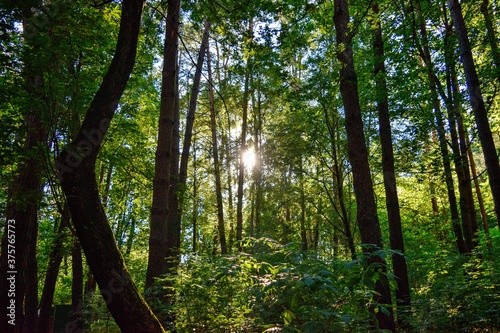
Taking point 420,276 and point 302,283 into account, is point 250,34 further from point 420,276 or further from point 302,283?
point 420,276

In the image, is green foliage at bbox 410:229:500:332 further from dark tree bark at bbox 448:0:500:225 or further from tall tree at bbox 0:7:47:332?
tall tree at bbox 0:7:47:332

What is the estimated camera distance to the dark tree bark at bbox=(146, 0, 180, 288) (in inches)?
236

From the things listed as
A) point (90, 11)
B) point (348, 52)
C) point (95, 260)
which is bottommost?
point (95, 260)

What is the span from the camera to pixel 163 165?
6.29m

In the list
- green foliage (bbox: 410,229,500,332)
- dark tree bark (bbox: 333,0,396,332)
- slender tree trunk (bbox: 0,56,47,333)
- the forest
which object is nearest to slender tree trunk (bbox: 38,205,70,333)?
the forest

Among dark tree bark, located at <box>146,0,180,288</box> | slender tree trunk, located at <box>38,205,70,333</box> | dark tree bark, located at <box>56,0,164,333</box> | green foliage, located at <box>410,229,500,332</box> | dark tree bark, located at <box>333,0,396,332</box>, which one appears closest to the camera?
dark tree bark, located at <box>56,0,164,333</box>

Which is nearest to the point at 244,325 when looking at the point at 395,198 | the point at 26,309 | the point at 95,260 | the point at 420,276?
the point at 95,260

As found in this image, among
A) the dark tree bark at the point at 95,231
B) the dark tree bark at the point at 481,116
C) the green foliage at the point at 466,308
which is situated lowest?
the green foliage at the point at 466,308

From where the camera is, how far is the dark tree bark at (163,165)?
19.7 feet

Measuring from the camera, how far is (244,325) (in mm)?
3871

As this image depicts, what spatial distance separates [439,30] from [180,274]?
12676 mm

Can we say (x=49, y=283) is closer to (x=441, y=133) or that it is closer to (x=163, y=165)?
(x=163, y=165)

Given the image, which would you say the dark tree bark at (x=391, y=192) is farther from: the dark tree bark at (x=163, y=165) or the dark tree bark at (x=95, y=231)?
the dark tree bark at (x=95, y=231)

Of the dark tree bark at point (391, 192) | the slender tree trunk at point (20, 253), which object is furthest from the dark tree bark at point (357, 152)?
the slender tree trunk at point (20, 253)
